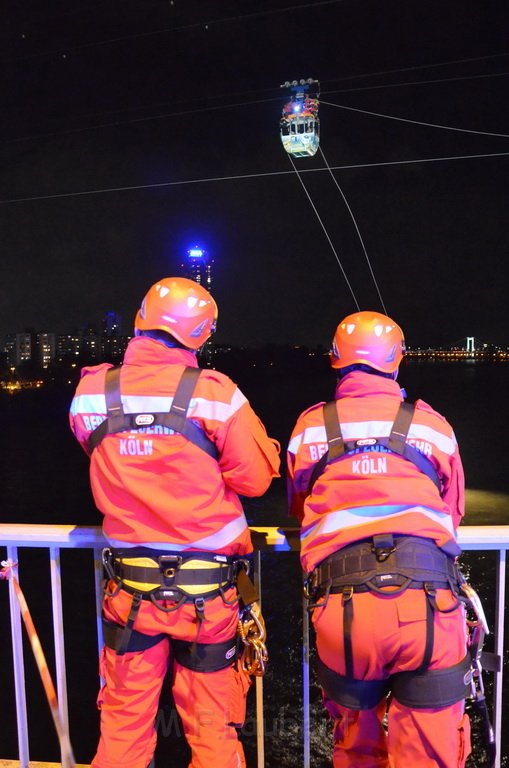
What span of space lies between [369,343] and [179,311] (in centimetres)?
78

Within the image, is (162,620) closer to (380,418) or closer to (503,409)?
(380,418)

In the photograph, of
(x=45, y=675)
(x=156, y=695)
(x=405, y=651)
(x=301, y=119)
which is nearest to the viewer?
(x=405, y=651)

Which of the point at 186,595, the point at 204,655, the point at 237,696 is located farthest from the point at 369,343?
the point at 237,696

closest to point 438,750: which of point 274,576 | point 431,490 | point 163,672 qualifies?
point 431,490

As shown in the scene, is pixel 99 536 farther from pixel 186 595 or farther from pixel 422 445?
pixel 422 445

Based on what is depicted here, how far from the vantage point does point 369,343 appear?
2279 millimetres

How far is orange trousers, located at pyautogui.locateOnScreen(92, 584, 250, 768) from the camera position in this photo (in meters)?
2.12

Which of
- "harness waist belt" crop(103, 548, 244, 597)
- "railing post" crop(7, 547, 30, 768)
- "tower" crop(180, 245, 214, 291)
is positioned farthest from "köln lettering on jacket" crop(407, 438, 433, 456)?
"tower" crop(180, 245, 214, 291)

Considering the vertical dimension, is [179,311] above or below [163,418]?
above

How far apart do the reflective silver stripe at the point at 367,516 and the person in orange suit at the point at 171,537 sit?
11.4 inches

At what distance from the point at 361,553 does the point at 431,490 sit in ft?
1.13

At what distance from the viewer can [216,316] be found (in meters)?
2.46

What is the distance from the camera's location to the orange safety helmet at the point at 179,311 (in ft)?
7.50

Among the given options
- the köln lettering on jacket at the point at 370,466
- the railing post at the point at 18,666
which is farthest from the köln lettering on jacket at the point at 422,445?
the railing post at the point at 18,666
